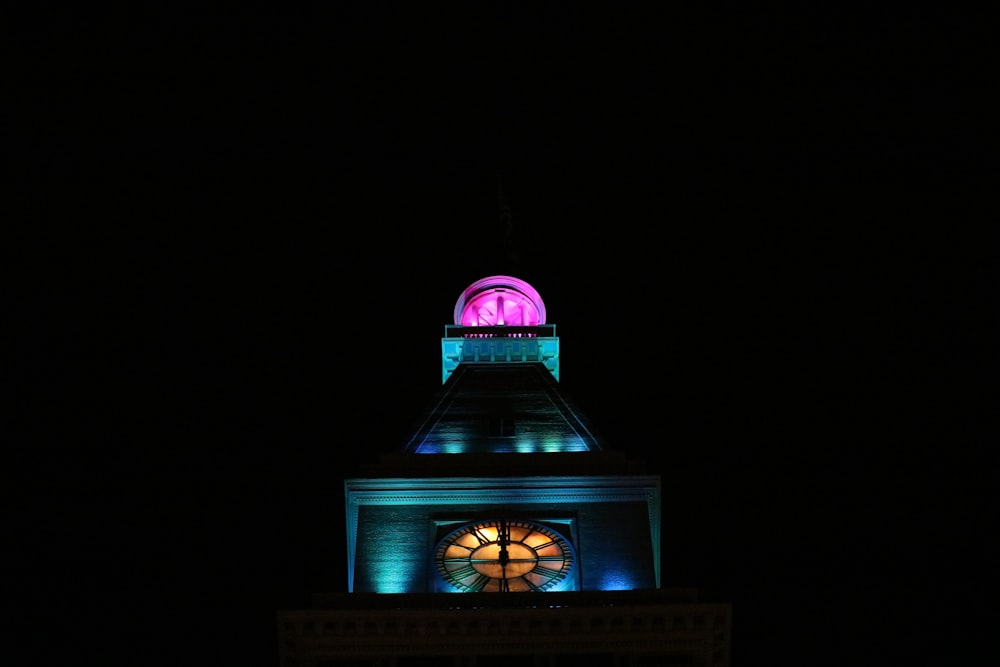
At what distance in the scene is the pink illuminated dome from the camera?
68.2 meters

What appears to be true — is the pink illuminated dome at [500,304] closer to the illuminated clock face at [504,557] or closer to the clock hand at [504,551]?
the illuminated clock face at [504,557]

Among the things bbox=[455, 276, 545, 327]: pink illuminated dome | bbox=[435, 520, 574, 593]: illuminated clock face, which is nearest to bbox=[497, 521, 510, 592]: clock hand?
bbox=[435, 520, 574, 593]: illuminated clock face

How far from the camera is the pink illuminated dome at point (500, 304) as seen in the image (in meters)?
68.2

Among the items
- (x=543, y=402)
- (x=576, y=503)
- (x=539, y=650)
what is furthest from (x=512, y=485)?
(x=543, y=402)

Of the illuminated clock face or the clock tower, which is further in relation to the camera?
the illuminated clock face

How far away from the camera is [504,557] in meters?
35.8

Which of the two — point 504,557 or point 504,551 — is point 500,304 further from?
point 504,557

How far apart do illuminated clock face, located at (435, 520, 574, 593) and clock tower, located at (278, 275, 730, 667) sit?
0.04 m

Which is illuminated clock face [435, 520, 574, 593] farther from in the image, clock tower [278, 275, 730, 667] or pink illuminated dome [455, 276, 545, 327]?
pink illuminated dome [455, 276, 545, 327]

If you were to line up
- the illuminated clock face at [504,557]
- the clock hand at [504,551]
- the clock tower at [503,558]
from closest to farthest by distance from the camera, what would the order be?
1. the clock tower at [503,558]
2. the clock hand at [504,551]
3. the illuminated clock face at [504,557]

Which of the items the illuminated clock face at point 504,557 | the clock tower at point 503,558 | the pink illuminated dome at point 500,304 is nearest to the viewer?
the clock tower at point 503,558

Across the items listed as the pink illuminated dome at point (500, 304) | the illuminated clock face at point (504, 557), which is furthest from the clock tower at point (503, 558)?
the pink illuminated dome at point (500, 304)

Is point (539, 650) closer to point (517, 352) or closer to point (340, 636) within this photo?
point (340, 636)

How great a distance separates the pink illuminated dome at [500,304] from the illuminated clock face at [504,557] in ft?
101
